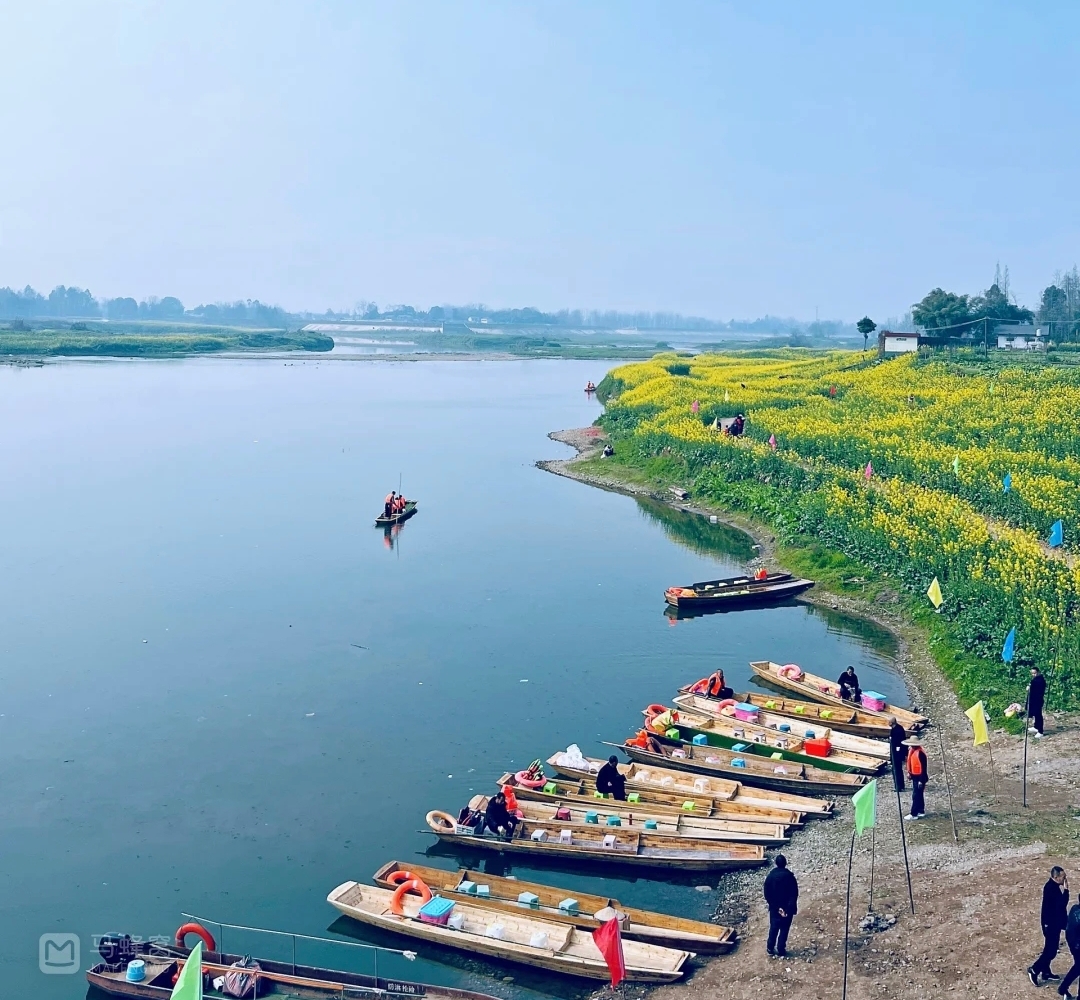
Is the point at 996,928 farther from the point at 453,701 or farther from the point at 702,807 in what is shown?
the point at 453,701

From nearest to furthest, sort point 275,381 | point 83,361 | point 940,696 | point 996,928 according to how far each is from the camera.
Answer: point 996,928 < point 940,696 < point 275,381 < point 83,361

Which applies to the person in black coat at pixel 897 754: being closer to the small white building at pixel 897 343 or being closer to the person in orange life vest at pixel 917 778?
the person in orange life vest at pixel 917 778

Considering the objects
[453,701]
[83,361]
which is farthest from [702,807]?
[83,361]

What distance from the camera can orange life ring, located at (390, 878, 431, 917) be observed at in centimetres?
1838

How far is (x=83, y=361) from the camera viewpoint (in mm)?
158250

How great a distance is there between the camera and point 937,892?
59.2 ft

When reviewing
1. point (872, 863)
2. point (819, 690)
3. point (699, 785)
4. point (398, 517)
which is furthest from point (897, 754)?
point (398, 517)

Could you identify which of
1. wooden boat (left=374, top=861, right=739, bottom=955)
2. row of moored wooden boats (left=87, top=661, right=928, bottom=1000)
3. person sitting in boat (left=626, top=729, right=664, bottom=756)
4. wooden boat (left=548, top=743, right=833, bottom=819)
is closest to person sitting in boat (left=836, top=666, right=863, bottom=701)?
row of moored wooden boats (left=87, top=661, right=928, bottom=1000)

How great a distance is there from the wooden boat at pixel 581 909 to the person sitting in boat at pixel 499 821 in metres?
0.94

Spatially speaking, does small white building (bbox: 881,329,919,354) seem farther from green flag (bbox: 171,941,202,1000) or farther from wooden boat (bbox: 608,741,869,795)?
green flag (bbox: 171,941,202,1000)

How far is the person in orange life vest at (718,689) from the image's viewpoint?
27328 millimetres

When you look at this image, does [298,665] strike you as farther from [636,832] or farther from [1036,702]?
[1036,702]

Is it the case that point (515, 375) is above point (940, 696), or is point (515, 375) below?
above

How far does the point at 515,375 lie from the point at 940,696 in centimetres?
13416
